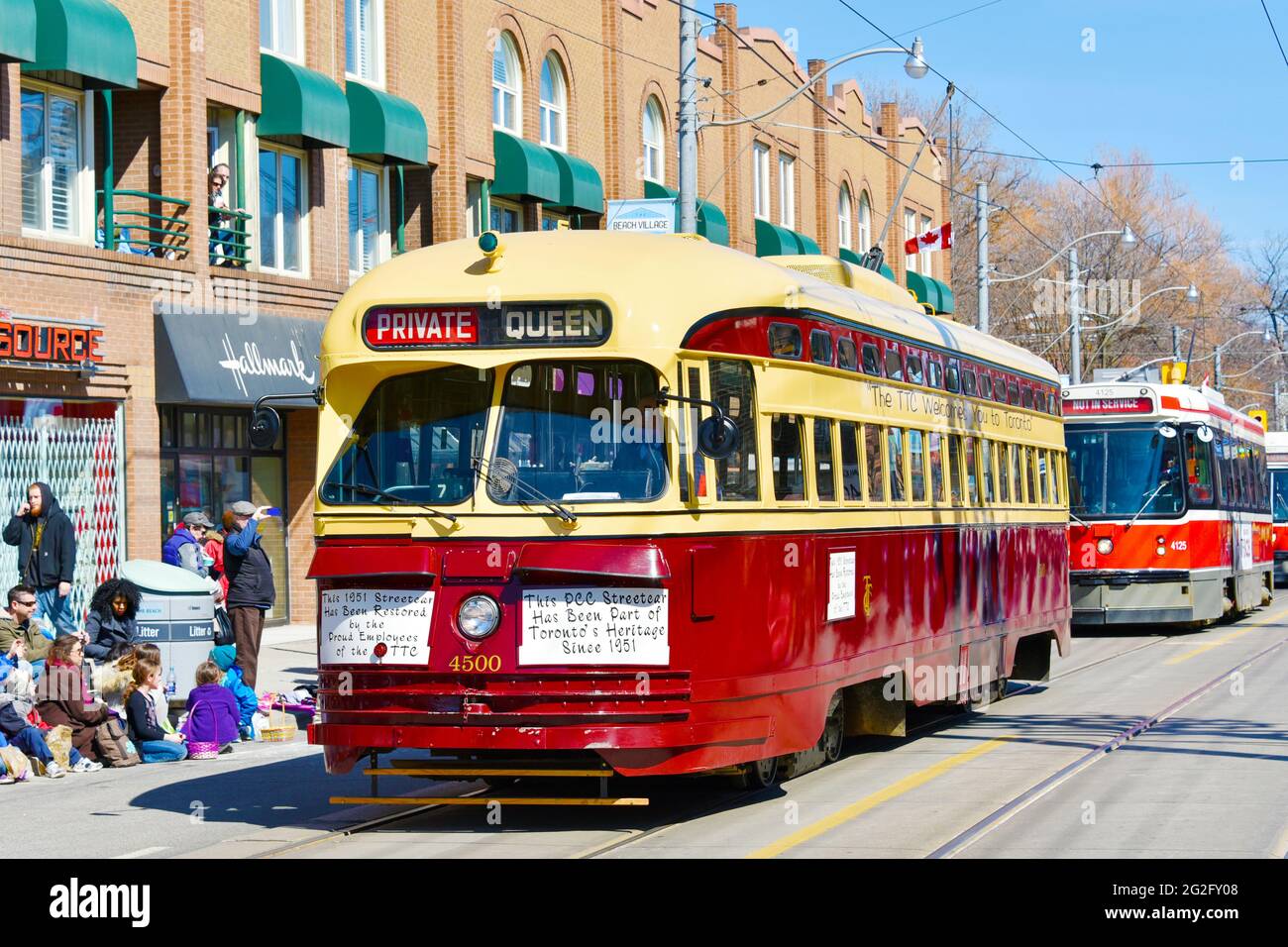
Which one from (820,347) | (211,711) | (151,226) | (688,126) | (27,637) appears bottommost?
(211,711)

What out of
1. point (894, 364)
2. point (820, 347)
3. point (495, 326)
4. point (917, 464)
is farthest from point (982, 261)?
point (495, 326)

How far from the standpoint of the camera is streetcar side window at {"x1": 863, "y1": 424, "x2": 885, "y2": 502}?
12.1 m

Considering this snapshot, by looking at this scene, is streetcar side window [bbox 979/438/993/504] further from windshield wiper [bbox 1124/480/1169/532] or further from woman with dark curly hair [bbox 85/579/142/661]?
windshield wiper [bbox 1124/480/1169/532]

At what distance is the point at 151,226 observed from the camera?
22.8m

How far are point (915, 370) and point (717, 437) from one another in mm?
4363

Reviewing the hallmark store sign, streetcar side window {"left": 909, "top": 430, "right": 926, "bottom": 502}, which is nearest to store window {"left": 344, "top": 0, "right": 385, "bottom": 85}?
the hallmark store sign

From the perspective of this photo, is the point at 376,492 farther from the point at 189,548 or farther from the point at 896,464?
the point at 189,548

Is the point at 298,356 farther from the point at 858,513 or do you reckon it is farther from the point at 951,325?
the point at 858,513

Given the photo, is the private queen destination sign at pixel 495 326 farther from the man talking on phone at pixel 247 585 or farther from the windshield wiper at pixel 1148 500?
the windshield wiper at pixel 1148 500

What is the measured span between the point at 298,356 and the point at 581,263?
14.7 metres

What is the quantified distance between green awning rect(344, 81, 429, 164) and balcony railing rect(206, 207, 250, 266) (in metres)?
2.26

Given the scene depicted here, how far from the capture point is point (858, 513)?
11.8 metres

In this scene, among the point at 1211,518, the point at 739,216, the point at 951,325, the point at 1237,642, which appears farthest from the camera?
the point at 739,216

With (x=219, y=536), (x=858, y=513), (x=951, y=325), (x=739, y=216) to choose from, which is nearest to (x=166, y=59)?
(x=219, y=536)
